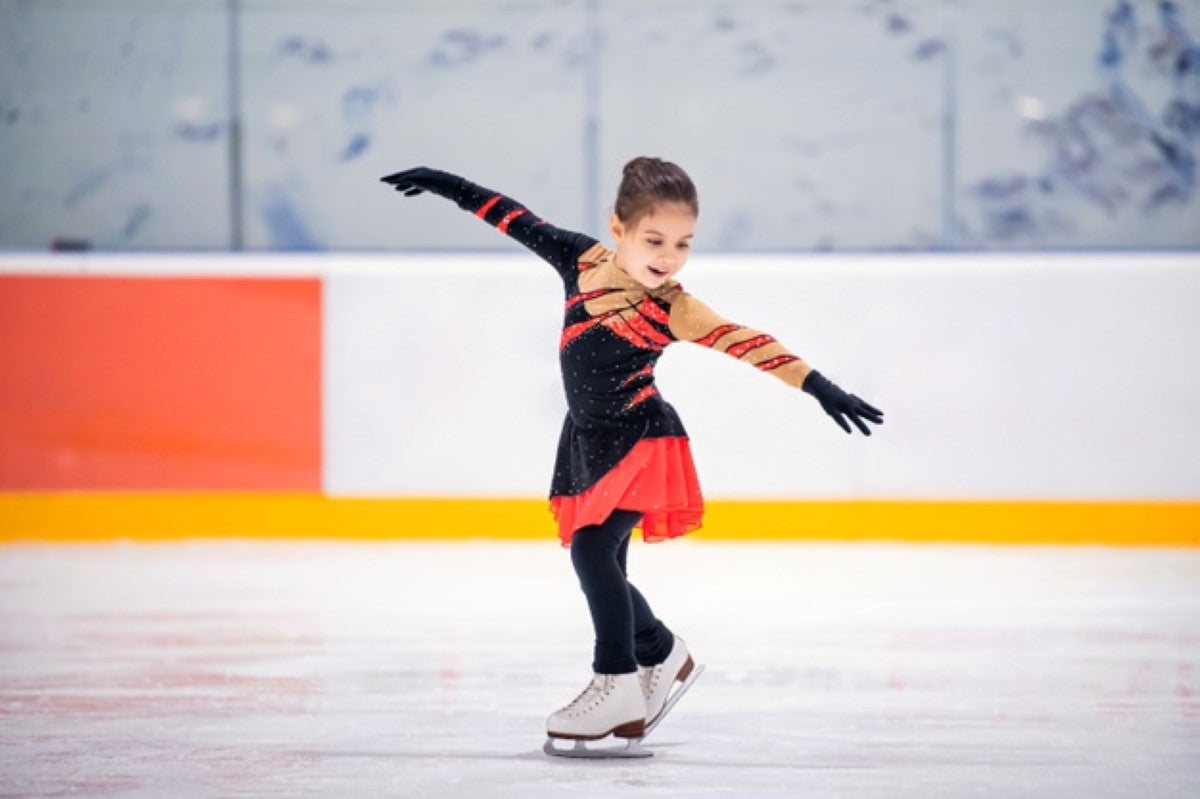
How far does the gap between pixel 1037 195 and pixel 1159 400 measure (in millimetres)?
893

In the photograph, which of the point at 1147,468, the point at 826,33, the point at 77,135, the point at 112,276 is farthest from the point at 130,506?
the point at 1147,468

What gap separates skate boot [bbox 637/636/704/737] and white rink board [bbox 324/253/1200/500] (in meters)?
3.00

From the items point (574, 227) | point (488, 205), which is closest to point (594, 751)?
point (488, 205)

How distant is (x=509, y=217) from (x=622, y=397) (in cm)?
40

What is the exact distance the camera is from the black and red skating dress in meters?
3.01

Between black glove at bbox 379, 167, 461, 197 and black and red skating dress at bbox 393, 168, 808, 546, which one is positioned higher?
black glove at bbox 379, 167, 461, 197

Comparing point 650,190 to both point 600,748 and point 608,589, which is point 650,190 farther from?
point 600,748

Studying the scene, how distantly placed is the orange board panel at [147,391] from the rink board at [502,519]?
73mm

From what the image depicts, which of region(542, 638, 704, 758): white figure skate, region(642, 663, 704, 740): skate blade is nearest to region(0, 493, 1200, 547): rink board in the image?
region(642, 663, 704, 740): skate blade

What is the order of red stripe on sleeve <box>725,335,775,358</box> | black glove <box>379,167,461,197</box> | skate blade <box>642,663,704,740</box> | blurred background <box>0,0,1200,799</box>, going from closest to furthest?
red stripe on sleeve <box>725,335,775,358</box> < skate blade <box>642,663,704,740</box> < black glove <box>379,167,461,197</box> < blurred background <box>0,0,1200,799</box>

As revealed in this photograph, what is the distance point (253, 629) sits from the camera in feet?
14.5

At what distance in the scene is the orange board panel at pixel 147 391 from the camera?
6270 millimetres

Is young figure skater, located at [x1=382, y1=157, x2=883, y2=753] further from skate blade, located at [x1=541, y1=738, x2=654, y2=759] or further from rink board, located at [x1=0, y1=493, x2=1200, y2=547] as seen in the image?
rink board, located at [x1=0, y1=493, x2=1200, y2=547]

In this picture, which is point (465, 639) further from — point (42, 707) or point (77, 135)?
point (77, 135)
